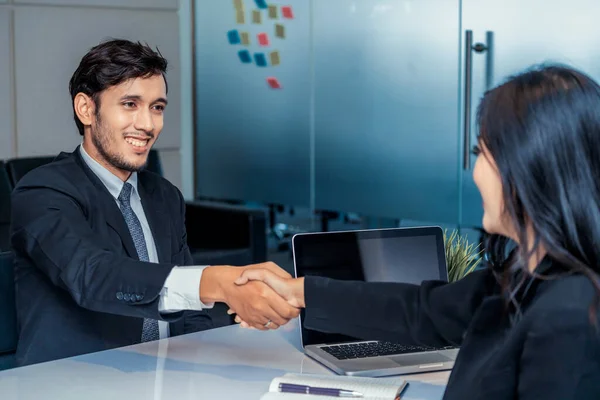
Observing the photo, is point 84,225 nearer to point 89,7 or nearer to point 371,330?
point 371,330

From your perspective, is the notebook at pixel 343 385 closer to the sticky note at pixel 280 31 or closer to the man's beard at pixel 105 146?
the man's beard at pixel 105 146

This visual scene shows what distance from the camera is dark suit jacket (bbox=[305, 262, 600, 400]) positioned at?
1098 millimetres

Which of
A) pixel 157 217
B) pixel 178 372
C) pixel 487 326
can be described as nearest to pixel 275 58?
pixel 157 217

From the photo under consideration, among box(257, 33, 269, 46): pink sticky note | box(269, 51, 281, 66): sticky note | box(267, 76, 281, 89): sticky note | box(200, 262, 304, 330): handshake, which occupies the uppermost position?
box(257, 33, 269, 46): pink sticky note

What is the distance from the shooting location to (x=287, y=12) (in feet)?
19.7

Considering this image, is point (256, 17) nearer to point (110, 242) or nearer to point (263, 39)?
point (263, 39)

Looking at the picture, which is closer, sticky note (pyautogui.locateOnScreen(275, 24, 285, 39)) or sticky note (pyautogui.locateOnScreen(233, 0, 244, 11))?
sticky note (pyautogui.locateOnScreen(275, 24, 285, 39))

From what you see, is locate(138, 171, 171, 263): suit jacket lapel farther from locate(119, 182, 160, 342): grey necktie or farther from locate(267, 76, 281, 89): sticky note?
locate(267, 76, 281, 89): sticky note

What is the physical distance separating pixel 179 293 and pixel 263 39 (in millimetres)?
4718

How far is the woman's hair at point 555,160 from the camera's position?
1099 millimetres

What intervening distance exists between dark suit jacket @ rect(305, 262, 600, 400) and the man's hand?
0.10 m

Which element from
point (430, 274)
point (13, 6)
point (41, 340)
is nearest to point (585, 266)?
point (430, 274)

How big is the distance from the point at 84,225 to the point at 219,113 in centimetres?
483

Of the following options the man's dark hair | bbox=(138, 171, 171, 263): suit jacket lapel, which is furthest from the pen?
the man's dark hair
